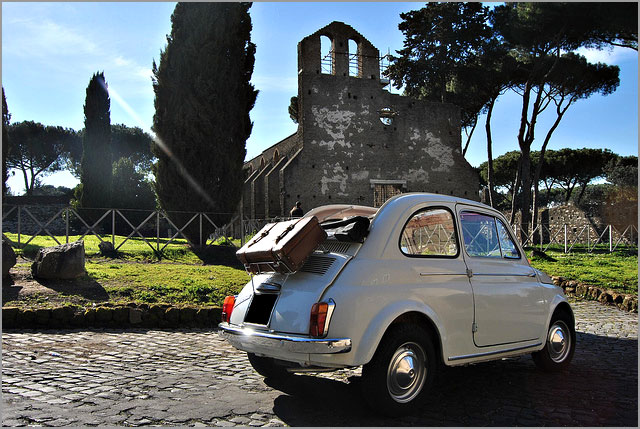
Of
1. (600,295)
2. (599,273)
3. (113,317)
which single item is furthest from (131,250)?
(599,273)

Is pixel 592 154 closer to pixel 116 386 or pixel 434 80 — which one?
pixel 434 80

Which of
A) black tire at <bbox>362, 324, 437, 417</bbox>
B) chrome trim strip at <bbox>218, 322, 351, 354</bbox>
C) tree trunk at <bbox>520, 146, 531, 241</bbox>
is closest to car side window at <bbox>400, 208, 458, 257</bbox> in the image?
black tire at <bbox>362, 324, 437, 417</bbox>

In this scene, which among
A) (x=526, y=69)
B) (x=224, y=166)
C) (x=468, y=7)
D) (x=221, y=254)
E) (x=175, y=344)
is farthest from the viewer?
(x=468, y=7)

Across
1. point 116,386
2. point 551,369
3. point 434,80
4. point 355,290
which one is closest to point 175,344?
point 116,386

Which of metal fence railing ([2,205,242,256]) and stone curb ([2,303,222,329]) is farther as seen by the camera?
metal fence railing ([2,205,242,256])

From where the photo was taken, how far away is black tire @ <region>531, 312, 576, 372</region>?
512 centimetres

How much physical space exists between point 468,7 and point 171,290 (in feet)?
97.1

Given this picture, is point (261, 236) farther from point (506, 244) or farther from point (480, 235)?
point (506, 244)

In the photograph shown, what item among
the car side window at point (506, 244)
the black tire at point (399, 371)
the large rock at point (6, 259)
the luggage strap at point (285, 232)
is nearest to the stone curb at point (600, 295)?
the car side window at point (506, 244)

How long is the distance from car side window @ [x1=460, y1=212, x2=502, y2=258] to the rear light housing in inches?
63.8

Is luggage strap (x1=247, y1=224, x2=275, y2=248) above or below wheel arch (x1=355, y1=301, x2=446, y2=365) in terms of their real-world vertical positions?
above

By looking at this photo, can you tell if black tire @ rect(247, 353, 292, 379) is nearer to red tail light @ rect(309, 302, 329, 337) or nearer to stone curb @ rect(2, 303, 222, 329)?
red tail light @ rect(309, 302, 329, 337)

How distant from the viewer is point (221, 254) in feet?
51.2

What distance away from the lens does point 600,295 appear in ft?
34.4
